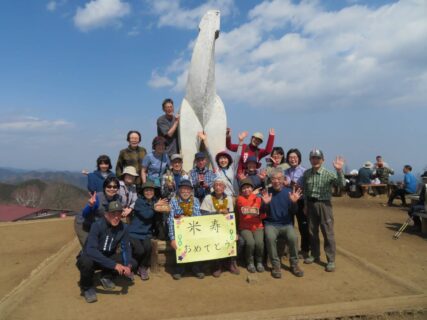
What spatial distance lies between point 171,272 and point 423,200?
6077 millimetres

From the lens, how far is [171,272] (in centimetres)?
458

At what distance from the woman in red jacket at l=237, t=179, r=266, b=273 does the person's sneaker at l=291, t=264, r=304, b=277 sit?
398mm

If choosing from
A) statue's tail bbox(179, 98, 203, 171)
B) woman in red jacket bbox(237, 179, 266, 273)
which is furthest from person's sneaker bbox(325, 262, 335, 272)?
statue's tail bbox(179, 98, 203, 171)

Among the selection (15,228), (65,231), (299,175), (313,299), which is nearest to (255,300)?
(313,299)

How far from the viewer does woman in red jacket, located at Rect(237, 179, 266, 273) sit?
4.56 metres

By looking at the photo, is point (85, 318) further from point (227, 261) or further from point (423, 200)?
point (423, 200)

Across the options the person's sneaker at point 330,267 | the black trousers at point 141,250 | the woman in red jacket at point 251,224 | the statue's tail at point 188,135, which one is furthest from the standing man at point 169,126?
the person's sneaker at point 330,267

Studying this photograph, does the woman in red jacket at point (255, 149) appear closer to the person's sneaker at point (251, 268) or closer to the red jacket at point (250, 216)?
the red jacket at point (250, 216)

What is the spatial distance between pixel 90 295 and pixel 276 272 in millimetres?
2279

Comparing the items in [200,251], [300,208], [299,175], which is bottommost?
[200,251]

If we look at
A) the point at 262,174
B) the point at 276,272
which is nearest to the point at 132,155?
the point at 262,174

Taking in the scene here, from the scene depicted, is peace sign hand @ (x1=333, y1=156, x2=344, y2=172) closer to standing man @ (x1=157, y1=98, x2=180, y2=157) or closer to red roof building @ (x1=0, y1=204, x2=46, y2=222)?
standing man @ (x1=157, y1=98, x2=180, y2=157)

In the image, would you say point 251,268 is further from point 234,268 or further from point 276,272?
point 276,272

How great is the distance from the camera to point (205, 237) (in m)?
4.46
